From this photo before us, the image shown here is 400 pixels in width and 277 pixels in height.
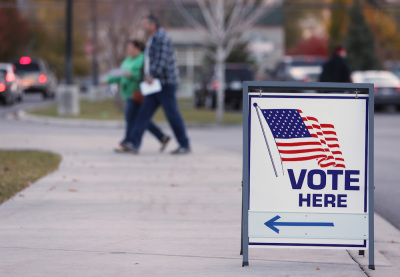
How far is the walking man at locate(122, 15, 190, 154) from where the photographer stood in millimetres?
13266

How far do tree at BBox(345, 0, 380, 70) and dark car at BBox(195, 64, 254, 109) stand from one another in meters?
14.5

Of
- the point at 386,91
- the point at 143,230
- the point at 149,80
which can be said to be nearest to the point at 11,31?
the point at 386,91

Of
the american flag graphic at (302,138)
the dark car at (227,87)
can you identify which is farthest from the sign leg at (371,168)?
the dark car at (227,87)

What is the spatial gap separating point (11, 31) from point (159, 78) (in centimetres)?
5293

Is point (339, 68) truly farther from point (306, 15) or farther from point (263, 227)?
point (306, 15)

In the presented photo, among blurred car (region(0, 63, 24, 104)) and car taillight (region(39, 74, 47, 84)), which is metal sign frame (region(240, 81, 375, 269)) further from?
car taillight (region(39, 74, 47, 84))

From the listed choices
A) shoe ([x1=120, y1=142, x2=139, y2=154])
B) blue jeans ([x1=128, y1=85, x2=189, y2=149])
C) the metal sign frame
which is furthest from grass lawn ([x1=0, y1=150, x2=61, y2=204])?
the metal sign frame

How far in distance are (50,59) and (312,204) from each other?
71626 millimetres

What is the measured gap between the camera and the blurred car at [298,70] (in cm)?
3058

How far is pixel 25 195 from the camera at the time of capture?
29.2 feet

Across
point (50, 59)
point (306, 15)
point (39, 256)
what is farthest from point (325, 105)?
point (306, 15)

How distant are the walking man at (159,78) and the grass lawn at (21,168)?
1219 mm

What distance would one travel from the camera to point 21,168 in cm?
1115

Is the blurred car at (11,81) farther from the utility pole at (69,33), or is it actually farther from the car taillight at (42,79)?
the utility pole at (69,33)
